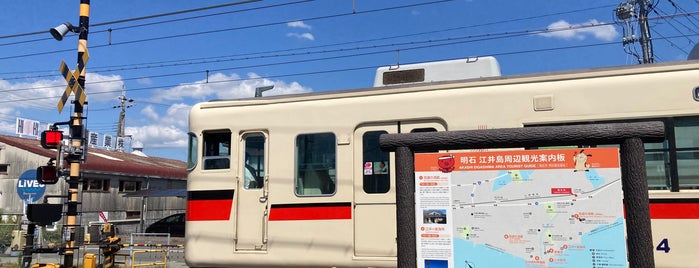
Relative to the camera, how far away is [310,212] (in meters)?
6.60

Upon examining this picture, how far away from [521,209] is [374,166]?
295 cm

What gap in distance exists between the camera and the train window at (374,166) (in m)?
6.31

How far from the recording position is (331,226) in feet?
21.2

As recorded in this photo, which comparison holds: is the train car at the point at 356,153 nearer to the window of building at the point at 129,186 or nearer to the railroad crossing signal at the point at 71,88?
the railroad crossing signal at the point at 71,88

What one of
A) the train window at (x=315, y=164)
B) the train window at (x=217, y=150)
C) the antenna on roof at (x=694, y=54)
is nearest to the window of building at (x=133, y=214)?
the train window at (x=217, y=150)

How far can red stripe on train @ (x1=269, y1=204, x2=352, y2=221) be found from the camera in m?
6.42

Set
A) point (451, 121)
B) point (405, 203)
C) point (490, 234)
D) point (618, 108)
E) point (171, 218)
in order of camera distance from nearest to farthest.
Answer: point (490, 234)
point (405, 203)
point (618, 108)
point (451, 121)
point (171, 218)

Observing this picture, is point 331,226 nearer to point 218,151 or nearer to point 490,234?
point 218,151

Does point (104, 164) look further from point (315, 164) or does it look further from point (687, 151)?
point (687, 151)

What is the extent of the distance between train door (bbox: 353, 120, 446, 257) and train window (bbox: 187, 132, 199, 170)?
7.63 ft

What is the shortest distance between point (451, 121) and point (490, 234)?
2780 mm

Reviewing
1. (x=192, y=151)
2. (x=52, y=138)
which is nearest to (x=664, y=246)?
(x=192, y=151)

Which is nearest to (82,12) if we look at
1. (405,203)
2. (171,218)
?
(405,203)

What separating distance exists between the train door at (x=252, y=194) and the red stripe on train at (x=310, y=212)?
0.18 metres
